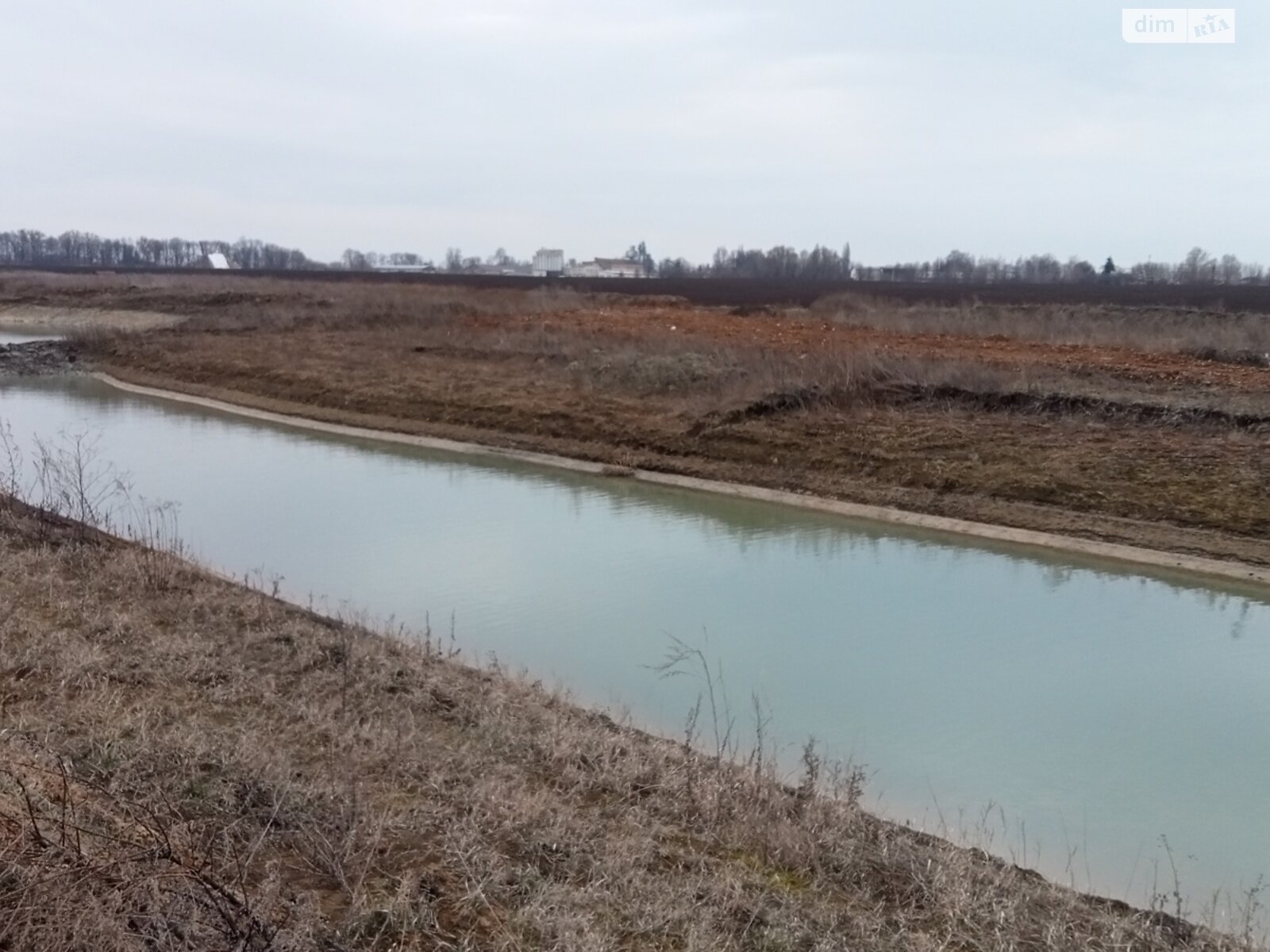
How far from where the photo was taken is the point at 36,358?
2702 centimetres

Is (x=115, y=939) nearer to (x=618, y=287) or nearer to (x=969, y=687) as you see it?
(x=969, y=687)

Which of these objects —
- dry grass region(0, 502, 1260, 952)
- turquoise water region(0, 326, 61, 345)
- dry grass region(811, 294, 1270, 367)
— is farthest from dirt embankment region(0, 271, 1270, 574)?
turquoise water region(0, 326, 61, 345)

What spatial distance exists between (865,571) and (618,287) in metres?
42.5

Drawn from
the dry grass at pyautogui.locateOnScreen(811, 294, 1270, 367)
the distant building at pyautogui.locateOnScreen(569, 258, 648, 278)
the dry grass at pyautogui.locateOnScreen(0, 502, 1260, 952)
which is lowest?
the dry grass at pyautogui.locateOnScreen(0, 502, 1260, 952)

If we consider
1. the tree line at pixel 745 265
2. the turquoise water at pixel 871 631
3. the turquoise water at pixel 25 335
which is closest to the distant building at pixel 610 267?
the tree line at pixel 745 265

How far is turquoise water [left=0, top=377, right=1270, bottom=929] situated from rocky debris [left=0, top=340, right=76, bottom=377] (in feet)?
47.8

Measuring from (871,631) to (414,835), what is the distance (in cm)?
492

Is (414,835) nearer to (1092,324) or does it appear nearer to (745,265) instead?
(1092,324)

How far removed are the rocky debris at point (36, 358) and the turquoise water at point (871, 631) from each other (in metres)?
14.6

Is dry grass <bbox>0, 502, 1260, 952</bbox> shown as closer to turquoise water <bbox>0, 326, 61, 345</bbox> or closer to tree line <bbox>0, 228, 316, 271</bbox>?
turquoise water <bbox>0, 326, 61, 345</bbox>

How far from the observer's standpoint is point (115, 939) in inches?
116

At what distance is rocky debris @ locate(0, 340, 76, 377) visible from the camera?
26031 millimetres

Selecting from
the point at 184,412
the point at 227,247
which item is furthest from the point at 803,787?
the point at 227,247

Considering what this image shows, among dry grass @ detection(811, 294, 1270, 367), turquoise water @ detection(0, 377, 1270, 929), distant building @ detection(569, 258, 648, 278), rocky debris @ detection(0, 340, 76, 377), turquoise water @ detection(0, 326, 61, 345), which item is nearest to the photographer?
turquoise water @ detection(0, 377, 1270, 929)
